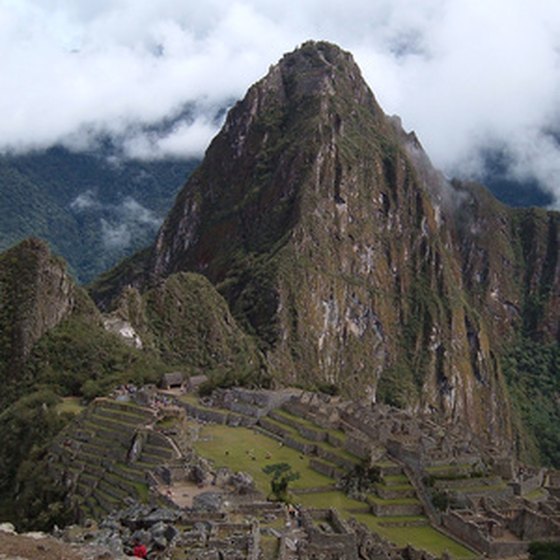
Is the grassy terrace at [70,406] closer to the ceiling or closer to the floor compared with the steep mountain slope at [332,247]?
closer to the floor

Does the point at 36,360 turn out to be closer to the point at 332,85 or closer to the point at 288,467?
the point at 288,467

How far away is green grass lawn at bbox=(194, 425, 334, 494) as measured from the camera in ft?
144

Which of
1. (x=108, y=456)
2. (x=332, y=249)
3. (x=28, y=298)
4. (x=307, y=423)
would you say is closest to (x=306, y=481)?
(x=108, y=456)

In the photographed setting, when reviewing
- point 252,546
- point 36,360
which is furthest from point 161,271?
point 252,546

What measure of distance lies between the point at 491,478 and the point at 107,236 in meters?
155

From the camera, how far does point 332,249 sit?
13625 centimetres

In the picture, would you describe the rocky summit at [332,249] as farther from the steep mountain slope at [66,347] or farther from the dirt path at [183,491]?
the dirt path at [183,491]

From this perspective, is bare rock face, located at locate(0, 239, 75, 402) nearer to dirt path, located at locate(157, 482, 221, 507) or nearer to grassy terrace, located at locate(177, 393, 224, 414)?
grassy terrace, located at locate(177, 393, 224, 414)

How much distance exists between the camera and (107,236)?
19400 cm

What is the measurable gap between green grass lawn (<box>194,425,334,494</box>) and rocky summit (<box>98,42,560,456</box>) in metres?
61.9

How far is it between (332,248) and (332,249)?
149mm

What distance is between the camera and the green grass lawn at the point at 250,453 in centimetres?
4391

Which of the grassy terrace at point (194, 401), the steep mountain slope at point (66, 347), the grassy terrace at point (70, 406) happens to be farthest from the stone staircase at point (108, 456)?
the grassy terrace at point (194, 401)

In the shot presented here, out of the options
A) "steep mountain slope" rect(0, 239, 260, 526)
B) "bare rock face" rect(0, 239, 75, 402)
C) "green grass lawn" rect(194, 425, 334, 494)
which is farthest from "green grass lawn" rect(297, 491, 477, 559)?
"bare rock face" rect(0, 239, 75, 402)
